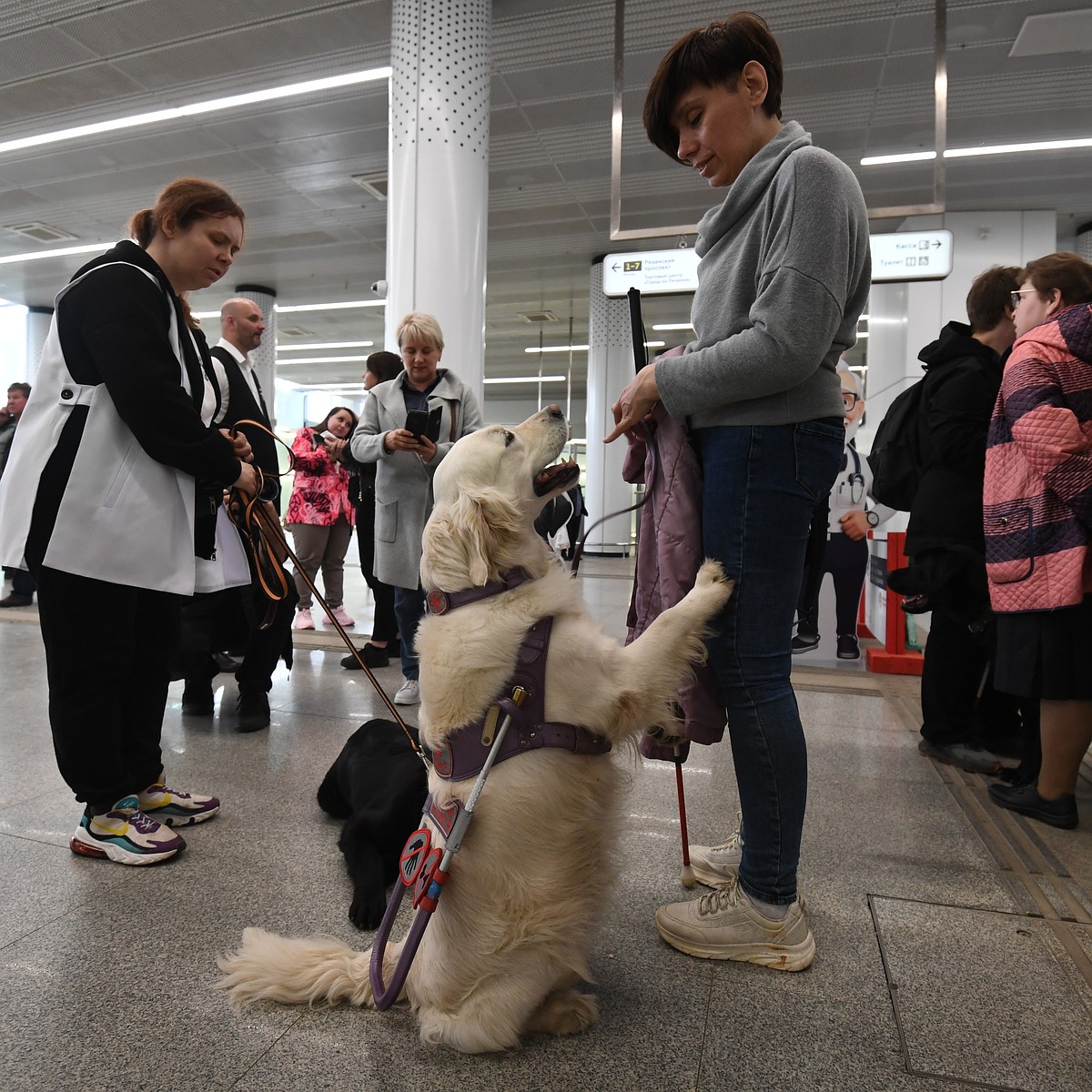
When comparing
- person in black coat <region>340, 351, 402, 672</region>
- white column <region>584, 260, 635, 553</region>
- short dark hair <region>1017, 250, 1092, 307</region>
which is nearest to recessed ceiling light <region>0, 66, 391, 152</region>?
person in black coat <region>340, 351, 402, 672</region>

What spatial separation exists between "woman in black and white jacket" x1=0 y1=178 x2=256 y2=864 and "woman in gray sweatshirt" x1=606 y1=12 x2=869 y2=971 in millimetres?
1216

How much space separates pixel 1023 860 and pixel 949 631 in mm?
1049

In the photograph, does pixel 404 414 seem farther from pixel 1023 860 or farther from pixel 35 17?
pixel 35 17

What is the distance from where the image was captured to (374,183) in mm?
8461

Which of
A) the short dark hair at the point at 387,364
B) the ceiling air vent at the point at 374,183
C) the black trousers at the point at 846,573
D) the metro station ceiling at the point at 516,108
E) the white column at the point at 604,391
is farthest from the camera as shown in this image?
the white column at the point at 604,391

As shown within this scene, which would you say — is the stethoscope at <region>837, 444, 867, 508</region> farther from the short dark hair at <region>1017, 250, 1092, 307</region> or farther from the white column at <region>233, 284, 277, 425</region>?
the white column at <region>233, 284, 277, 425</region>

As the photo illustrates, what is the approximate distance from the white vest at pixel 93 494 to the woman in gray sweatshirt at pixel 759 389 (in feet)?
4.09

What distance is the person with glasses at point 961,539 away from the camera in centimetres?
268

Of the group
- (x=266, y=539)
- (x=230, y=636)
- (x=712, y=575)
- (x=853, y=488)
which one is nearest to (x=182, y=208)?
(x=266, y=539)

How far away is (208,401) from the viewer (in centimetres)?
217

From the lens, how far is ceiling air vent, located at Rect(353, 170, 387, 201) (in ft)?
27.2

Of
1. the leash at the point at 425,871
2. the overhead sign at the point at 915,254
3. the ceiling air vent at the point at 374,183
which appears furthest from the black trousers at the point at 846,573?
the ceiling air vent at the point at 374,183

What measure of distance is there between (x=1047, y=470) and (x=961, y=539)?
0.60 meters

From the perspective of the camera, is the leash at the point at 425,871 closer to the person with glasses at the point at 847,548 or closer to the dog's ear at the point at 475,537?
the dog's ear at the point at 475,537
